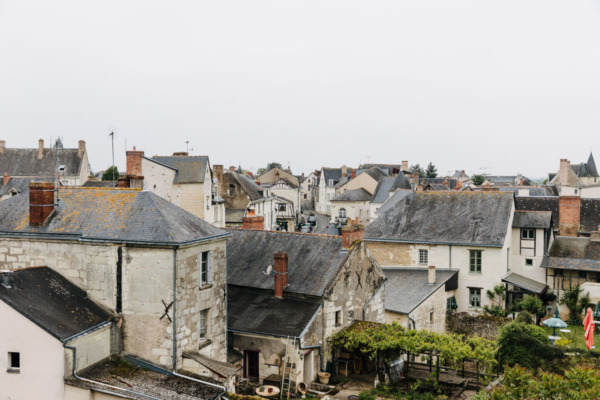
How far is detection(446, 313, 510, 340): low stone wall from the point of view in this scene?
2800cm

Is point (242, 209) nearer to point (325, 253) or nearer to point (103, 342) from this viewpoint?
point (325, 253)

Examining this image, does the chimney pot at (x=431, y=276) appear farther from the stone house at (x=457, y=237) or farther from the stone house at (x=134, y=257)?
the stone house at (x=134, y=257)

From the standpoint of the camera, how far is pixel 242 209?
50906 mm

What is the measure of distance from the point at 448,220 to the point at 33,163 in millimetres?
52168

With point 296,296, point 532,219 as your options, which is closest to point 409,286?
point 296,296

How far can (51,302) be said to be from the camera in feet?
53.0

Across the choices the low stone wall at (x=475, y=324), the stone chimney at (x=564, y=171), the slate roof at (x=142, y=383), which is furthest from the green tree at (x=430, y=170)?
the slate roof at (x=142, y=383)

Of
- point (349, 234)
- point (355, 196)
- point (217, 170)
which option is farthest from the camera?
point (355, 196)

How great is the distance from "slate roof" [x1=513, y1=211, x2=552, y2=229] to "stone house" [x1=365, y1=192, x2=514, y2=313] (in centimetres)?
89

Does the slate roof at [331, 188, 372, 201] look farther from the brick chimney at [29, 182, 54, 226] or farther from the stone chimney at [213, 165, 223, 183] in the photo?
the brick chimney at [29, 182, 54, 226]

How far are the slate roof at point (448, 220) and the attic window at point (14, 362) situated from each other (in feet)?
73.7

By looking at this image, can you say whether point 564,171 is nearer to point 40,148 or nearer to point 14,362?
point 40,148

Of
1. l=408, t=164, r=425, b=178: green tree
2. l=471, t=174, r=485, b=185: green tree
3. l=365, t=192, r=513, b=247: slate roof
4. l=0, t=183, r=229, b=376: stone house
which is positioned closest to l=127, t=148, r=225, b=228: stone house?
l=365, t=192, r=513, b=247: slate roof

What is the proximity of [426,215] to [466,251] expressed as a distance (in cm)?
363
